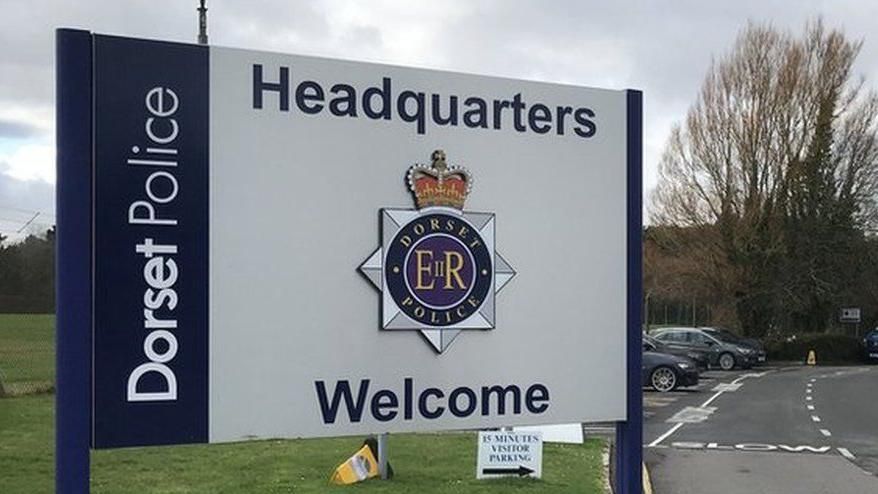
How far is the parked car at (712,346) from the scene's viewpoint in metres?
35.5

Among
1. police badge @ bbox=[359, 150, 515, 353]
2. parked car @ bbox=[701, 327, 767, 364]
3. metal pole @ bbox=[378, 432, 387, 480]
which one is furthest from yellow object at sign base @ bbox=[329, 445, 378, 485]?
parked car @ bbox=[701, 327, 767, 364]

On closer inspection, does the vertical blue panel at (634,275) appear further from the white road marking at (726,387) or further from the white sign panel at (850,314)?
the white sign panel at (850,314)

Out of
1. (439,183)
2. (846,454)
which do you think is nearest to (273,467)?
(439,183)

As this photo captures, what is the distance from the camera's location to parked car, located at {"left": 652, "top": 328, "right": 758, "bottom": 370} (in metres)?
35.5

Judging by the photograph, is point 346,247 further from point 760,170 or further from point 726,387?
point 760,170

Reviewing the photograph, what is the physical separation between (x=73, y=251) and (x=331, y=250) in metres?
1.06

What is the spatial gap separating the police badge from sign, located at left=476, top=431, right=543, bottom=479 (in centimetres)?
566

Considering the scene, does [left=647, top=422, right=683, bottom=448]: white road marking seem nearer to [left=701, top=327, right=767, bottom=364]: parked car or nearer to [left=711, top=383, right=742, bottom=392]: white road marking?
[left=711, top=383, right=742, bottom=392]: white road marking

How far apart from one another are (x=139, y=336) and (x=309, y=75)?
51.3 inches

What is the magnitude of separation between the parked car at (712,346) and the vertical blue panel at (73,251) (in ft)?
104

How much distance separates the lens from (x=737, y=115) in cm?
4534

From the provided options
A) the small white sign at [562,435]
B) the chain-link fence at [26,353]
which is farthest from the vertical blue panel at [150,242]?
the chain-link fence at [26,353]

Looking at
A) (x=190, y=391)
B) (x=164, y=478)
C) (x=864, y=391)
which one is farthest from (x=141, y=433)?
(x=864, y=391)

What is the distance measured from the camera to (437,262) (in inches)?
185
